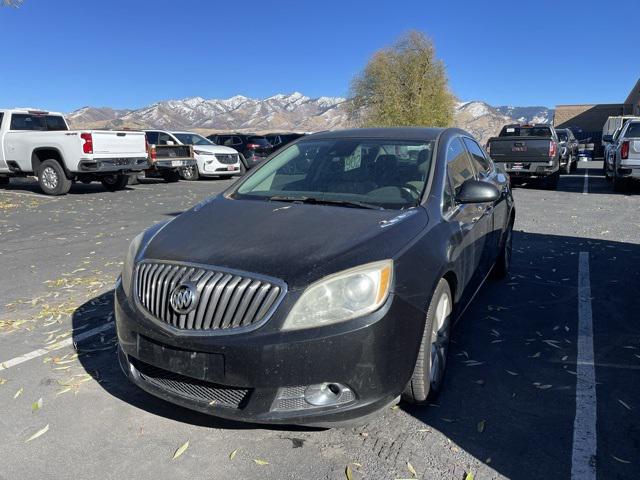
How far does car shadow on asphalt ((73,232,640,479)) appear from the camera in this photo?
2725 mm

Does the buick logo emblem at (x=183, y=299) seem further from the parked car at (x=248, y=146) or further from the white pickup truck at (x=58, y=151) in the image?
the parked car at (x=248, y=146)

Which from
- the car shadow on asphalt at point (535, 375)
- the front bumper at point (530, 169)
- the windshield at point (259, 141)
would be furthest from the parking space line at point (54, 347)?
the windshield at point (259, 141)

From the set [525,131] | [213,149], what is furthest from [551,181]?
[213,149]

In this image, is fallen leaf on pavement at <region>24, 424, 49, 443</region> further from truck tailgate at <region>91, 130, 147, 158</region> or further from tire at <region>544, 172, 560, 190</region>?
tire at <region>544, 172, 560, 190</region>

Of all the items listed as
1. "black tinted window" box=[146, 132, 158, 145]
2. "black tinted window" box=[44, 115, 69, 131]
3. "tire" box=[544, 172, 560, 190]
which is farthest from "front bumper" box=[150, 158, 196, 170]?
"tire" box=[544, 172, 560, 190]

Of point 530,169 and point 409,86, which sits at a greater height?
point 409,86

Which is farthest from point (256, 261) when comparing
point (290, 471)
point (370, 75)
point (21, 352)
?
point (370, 75)

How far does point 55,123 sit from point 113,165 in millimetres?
2806

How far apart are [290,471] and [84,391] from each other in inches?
60.4

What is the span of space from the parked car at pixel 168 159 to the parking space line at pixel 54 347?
11761 mm

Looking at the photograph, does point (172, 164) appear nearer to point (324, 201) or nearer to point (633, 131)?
point (633, 131)

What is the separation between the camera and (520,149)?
14016mm

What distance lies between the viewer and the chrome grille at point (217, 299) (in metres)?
2.44

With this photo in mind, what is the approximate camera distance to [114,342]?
3.98m
